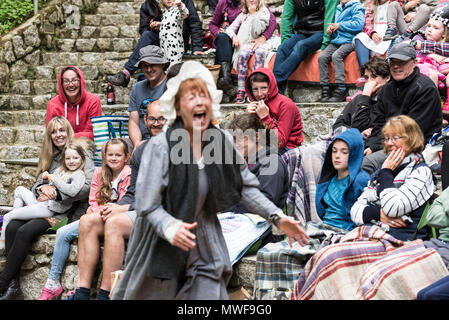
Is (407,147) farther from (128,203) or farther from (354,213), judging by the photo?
(128,203)

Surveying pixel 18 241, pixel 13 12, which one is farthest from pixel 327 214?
pixel 13 12

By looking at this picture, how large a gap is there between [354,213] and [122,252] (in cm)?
171

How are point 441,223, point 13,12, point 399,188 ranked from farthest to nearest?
point 13,12
point 399,188
point 441,223

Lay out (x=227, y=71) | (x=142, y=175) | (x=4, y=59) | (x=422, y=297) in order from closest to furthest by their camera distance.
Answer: (x=142, y=175) < (x=422, y=297) < (x=227, y=71) < (x=4, y=59)

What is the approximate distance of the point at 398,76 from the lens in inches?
232

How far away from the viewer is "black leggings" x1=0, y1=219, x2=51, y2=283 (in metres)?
5.75

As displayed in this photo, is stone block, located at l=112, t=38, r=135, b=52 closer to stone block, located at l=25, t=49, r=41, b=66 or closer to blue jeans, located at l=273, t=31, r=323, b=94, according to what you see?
stone block, located at l=25, t=49, r=41, b=66

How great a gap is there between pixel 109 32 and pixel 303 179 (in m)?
5.47

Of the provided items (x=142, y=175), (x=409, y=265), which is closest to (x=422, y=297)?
(x=409, y=265)

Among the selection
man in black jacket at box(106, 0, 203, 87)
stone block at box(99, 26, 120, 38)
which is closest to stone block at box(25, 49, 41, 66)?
stone block at box(99, 26, 120, 38)

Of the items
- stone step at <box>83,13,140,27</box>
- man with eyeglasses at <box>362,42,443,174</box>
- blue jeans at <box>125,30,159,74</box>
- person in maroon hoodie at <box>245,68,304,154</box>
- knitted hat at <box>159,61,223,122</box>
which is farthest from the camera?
stone step at <box>83,13,140,27</box>

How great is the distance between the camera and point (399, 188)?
4.64m

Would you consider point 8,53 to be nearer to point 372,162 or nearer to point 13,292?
point 13,292

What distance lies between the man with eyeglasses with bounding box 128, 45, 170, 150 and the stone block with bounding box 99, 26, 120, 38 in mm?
3184
